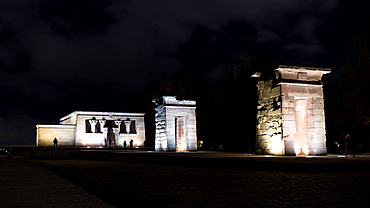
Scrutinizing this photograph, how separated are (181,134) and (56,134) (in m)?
29.5

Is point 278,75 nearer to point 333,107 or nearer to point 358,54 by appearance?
point 358,54

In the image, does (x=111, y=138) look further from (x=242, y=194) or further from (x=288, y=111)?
(x=242, y=194)

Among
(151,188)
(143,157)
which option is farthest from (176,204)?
(143,157)

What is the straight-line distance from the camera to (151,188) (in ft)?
24.8

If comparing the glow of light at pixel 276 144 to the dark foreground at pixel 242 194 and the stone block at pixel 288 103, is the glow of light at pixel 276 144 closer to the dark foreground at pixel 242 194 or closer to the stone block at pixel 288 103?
the stone block at pixel 288 103

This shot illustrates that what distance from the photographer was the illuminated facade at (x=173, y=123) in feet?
95.8

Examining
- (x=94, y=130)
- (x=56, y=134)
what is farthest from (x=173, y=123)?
(x=56, y=134)

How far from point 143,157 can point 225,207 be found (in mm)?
13782

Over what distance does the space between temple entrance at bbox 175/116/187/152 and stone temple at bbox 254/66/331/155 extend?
12.5 m

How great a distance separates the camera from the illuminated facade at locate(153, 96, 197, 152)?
29188 mm

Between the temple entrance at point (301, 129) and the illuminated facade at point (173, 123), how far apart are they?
39.2 ft

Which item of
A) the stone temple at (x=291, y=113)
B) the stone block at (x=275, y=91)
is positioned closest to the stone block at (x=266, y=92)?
the stone temple at (x=291, y=113)

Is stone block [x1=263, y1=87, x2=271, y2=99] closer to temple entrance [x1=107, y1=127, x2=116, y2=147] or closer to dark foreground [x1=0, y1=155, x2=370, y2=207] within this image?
dark foreground [x1=0, y1=155, x2=370, y2=207]

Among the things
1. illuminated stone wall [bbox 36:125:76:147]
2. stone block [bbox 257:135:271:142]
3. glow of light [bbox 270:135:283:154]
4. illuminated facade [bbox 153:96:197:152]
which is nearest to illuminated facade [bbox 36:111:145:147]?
illuminated stone wall [bbox 36:125:76:147]
